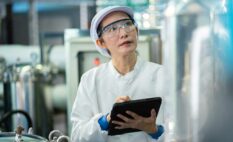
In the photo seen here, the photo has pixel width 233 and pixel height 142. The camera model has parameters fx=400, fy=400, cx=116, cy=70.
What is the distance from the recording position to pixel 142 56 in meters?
1.61

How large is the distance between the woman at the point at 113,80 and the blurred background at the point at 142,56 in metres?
0.07

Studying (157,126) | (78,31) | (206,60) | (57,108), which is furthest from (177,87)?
(57,108)

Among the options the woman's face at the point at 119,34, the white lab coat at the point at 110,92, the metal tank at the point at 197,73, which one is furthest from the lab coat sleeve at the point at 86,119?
the metal tank at the point at 197,73

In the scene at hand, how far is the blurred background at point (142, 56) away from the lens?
0.45 metres

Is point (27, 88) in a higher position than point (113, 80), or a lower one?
lower

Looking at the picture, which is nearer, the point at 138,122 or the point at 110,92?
the point at 138,122

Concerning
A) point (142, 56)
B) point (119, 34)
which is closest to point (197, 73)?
point (119, 34)

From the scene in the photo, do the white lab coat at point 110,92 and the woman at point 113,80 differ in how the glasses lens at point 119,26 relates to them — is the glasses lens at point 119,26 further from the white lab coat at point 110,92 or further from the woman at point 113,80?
the white lab coat at point 110,92

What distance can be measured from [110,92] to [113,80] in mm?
33

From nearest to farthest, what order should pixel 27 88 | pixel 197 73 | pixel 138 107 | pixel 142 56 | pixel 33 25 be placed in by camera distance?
pixel 197 73
pixel 138 107
pixel 142 56
pixel 27 88
pixel 33 25

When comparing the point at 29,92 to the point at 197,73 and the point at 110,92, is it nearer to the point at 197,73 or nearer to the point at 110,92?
the point at 110,92

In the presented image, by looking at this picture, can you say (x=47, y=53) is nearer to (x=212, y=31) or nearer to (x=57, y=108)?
(x=57, y=108)

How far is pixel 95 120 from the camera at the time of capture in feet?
3.24

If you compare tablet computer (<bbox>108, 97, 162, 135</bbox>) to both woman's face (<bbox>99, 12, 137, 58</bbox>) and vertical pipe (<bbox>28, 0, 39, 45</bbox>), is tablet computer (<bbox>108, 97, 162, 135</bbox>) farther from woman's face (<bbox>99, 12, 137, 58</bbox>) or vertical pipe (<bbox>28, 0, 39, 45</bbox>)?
vertical pipe (<bbox>28, 0, 39, 45</bbox>)
